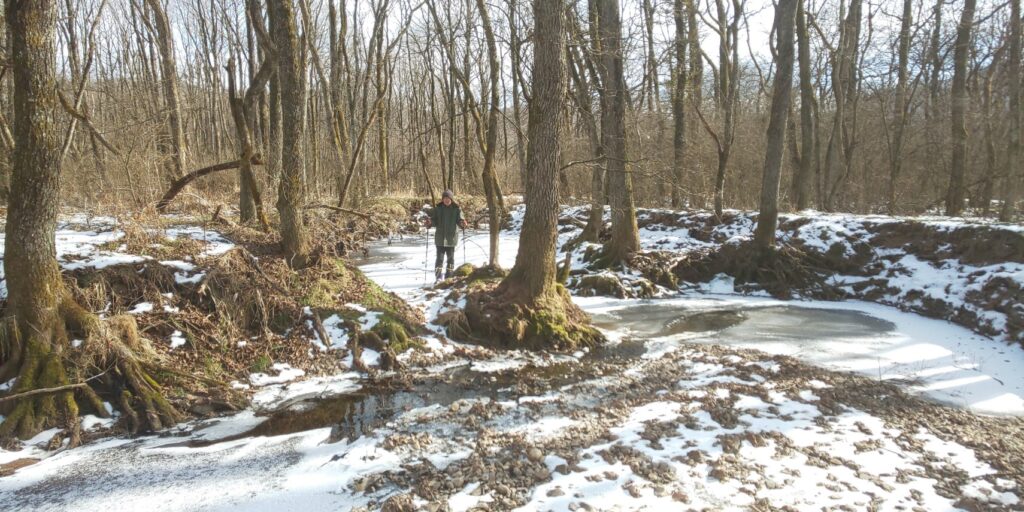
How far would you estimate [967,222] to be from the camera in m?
10.1

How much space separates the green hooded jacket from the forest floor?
2.45 m

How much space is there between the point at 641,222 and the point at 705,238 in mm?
2784

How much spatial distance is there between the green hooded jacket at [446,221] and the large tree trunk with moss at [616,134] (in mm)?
3375

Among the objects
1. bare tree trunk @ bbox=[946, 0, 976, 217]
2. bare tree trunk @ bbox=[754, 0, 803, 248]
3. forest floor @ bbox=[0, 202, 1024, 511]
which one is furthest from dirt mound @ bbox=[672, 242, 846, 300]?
bare tree trunk @ bbox=[946, 0, 976, 217]

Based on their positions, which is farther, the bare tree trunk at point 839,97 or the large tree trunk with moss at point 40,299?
Result: the bare tree trunk at point 839,97

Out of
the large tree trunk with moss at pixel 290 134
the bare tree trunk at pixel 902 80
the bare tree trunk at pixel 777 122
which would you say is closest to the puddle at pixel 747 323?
the bare tree trunk at pixel 777 122

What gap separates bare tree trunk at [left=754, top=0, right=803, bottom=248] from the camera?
35.5 feet

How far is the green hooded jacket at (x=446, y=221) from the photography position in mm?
10219

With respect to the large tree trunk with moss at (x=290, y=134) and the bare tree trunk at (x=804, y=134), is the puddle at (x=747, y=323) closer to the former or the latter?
the large tree trunk with moss at (x=290, y=134)

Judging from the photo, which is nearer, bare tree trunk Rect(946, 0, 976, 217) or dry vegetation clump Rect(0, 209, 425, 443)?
dry vegetation clump Rect(0, 209, 425, 443)

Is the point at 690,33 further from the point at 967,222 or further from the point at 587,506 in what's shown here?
the point at 587,506

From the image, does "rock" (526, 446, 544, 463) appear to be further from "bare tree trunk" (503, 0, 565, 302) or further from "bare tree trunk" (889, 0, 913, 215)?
"bare tree trunk" (889, 0, 913, 215)

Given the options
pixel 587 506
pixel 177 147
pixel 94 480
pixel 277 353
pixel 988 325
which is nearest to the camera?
pixel 587 506

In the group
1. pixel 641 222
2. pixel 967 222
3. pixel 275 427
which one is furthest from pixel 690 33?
pixel 275 427
